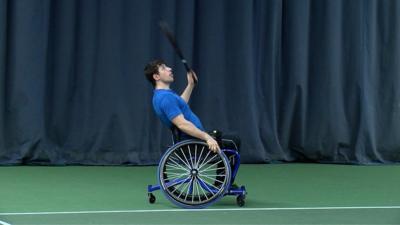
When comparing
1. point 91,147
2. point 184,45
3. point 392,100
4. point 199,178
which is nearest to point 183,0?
point 184,45

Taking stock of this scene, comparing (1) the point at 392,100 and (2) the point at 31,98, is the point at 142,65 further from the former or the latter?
(1) the point at 392,100

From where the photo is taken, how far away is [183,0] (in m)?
6.46

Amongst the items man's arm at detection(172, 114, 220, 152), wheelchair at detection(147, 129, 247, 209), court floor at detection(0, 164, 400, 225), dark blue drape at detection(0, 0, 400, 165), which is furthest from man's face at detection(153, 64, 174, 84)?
dark blue drape at detection(0, 0, 400, 165)

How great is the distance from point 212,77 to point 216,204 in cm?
241

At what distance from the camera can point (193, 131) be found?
4031mm

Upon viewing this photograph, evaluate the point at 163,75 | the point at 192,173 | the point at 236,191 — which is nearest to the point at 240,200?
the point at 236,191

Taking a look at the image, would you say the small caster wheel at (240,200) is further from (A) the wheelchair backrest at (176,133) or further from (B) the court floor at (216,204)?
(A) the wheelchair backrest at (176,133)

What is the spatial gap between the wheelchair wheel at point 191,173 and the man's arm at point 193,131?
0.04 metres

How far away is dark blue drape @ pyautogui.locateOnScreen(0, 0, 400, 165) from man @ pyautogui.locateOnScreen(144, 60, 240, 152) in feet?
Answer: 6.76

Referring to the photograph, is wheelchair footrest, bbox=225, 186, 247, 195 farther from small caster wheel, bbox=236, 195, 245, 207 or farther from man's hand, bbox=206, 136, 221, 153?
man's hand, bbox=206, 136, 221, 153

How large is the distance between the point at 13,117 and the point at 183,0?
1.71 m

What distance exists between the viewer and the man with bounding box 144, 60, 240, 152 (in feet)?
13.3

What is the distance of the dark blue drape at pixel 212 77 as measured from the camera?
20.2 feet

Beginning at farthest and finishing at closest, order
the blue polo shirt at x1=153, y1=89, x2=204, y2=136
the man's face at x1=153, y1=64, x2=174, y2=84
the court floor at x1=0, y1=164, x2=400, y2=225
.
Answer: the man's face at x1=153, y1=64, x2=174, y2=84 < the blue polo shirt at x1=153, y1=89, x2=204, y2=136 < the court floor at x1=0, y1=164, x2=400, y2=225
